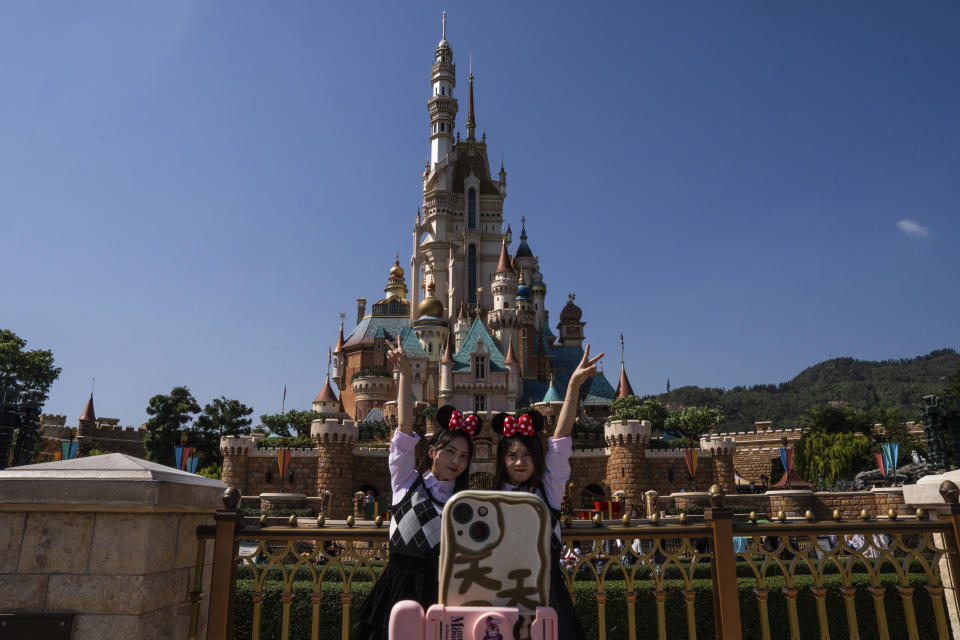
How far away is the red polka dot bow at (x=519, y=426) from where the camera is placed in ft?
11.8

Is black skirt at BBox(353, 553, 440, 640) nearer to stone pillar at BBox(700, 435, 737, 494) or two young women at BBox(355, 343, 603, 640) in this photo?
two young women at BBox(355, 343, 603, 640)

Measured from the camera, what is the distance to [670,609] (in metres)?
8.92

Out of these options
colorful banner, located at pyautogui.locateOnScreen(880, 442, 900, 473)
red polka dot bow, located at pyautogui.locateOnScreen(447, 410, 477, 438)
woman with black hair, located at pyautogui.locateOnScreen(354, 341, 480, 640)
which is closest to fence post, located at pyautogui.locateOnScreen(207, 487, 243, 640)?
woman with black hair, located at pyautogui.locateOnScreen(354, 341, 480, 640)

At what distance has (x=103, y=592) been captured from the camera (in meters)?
3.29

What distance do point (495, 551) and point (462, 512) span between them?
0.76 feet

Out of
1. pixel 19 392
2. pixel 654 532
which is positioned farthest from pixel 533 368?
pixel 654 532

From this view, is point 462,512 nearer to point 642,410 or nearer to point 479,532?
point 479,532

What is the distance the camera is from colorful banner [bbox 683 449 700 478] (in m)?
32.8

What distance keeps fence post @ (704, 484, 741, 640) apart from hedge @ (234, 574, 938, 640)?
5.26m

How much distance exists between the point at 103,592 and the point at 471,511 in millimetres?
2132

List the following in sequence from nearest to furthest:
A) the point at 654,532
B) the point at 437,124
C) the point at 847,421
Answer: the point at 654,532, the point at 847,421, the point at 437,124

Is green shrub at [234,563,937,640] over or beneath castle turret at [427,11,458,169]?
beneath

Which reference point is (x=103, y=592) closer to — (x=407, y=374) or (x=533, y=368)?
(x=407, y=374)

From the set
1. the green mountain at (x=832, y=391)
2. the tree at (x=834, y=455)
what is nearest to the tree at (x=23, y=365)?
the tree at (x=834, y=455)
